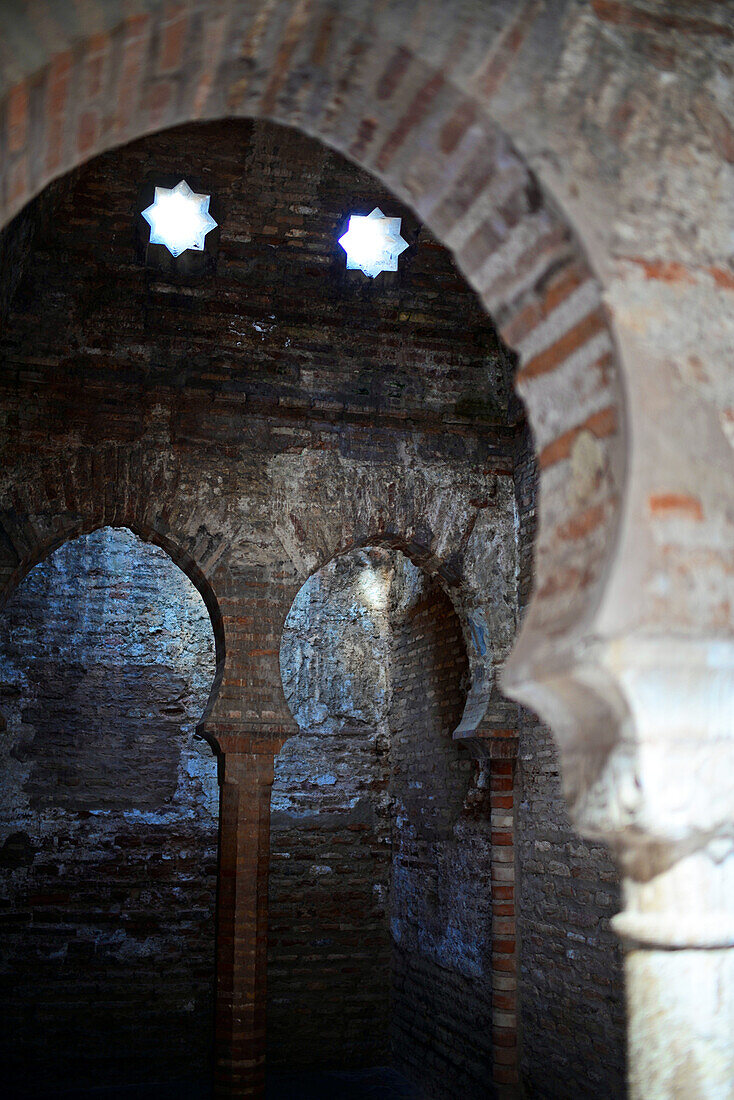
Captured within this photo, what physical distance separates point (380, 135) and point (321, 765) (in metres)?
7.94

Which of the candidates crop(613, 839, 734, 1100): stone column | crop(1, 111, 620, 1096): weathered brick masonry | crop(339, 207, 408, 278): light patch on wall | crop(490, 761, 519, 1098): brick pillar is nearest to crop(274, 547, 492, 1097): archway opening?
crop(1, 111, 620, 1096): weathered brick masonry

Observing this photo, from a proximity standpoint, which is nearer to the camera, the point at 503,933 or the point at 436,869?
the point at 503,933

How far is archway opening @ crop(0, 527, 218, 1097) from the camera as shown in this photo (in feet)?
29.0

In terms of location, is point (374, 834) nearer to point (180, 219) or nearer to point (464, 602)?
point (464, 602)

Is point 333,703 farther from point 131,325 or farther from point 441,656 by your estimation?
point 131,325

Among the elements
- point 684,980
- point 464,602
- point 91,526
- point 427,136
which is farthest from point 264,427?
point 684,980

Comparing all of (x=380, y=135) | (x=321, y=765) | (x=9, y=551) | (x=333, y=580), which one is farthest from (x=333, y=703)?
(x=380, y=135)

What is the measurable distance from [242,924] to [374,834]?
3.34m

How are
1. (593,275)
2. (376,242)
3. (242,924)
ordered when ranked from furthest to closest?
1. (376,242)
2. (242,924)
3. (593,275)

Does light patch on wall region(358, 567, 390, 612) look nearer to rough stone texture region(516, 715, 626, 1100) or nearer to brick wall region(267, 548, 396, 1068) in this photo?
brick wall region(267, 548, 396, 1068)

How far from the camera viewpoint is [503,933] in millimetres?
7441

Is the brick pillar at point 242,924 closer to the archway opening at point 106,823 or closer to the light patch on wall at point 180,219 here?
the archway opening at point 106,823

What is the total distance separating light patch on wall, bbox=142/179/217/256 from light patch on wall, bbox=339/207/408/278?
1.14m

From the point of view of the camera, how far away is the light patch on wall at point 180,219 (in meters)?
7.46
